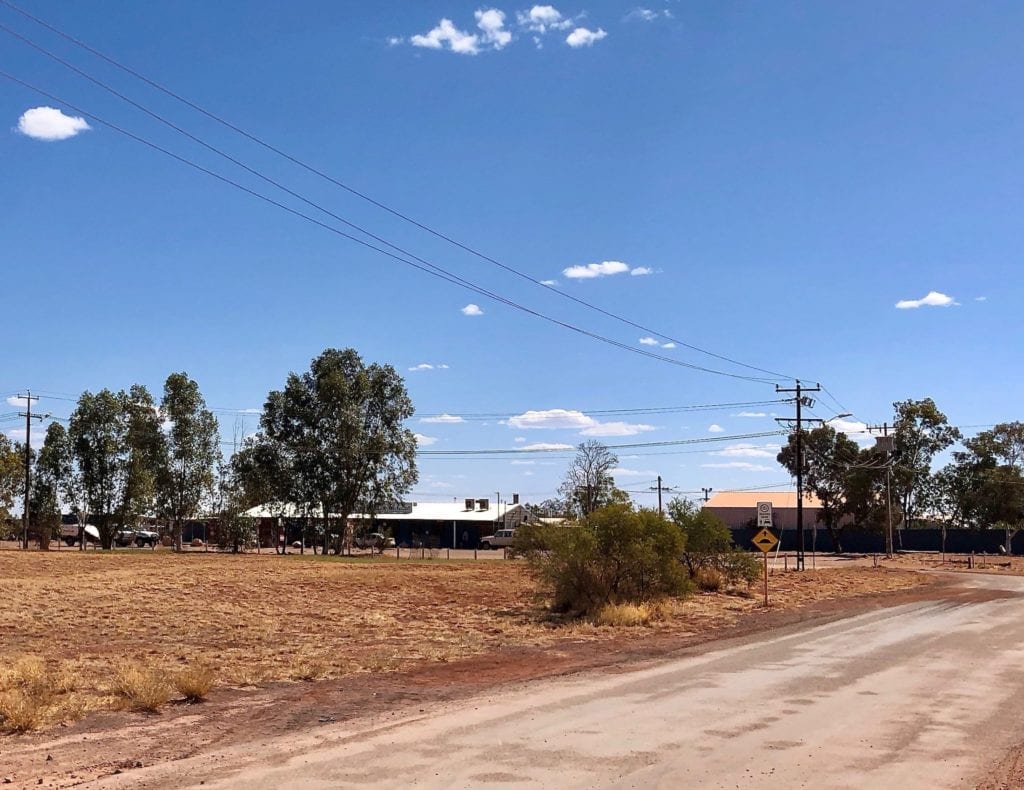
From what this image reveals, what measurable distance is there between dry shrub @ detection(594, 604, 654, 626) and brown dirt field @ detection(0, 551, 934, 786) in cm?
43

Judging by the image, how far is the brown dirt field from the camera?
1074 cm

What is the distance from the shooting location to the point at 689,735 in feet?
32.7

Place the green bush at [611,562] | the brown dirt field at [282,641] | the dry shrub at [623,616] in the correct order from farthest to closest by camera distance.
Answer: the green bush at [611,562] < the dry shrub at [623,616] < the brown dirt field at [282,641]

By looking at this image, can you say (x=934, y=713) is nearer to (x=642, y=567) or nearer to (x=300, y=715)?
(x=300, y=715)

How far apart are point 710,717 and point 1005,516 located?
9243 centimetres

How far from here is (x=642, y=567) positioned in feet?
82.9

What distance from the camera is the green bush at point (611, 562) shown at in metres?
24.8

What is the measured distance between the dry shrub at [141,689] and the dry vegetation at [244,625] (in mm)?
25

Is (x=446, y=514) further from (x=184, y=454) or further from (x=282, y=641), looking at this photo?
(x=282, y=641)

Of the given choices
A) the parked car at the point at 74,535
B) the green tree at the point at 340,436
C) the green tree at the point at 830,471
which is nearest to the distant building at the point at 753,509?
the green tree at the point at 830,471

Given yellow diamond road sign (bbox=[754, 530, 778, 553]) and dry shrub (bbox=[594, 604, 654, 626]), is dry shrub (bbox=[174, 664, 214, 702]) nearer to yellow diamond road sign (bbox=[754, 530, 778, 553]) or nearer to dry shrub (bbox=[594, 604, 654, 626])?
dry shrub (bbox=[594, 604, 654, 626])

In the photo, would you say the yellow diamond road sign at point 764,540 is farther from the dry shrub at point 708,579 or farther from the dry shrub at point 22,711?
the dry shrub at point 22,711

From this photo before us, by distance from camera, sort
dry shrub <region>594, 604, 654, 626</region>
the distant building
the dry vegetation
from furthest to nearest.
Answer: the distant building < dry shrub <region>594, 604, 654, 626</region> < the dry vegetation

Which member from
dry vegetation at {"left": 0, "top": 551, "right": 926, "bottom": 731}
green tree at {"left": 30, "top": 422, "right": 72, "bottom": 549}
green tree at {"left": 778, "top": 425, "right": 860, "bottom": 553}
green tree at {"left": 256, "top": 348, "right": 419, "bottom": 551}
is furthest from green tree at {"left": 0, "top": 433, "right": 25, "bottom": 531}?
green tree at {"left": 778, "top": 425, "right": 860, "bottom": 553}
